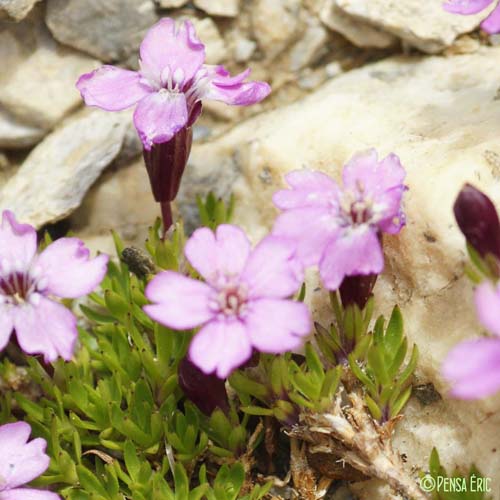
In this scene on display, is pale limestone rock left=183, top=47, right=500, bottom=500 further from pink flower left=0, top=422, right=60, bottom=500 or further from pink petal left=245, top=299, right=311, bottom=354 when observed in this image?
pink flower left=0, top=422, right=60, bottom=500

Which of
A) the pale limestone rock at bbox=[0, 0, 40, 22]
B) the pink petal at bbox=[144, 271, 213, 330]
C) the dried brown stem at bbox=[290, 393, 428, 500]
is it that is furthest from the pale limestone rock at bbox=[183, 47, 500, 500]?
the pale limestone rock at bbox=[0, 0, 40, 22]

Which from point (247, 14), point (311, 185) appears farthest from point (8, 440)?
point (247, 14)

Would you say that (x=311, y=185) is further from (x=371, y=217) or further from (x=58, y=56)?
(x=58, y=56)

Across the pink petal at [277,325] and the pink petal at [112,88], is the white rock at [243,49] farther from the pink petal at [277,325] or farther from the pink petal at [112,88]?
the pink petal at [277,325]

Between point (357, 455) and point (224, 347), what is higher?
point (224, 347)

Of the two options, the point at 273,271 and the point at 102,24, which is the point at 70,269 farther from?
the point at 102,24

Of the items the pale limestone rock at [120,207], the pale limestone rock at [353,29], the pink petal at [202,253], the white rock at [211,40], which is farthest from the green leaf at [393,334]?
the white rock at [211,40]
